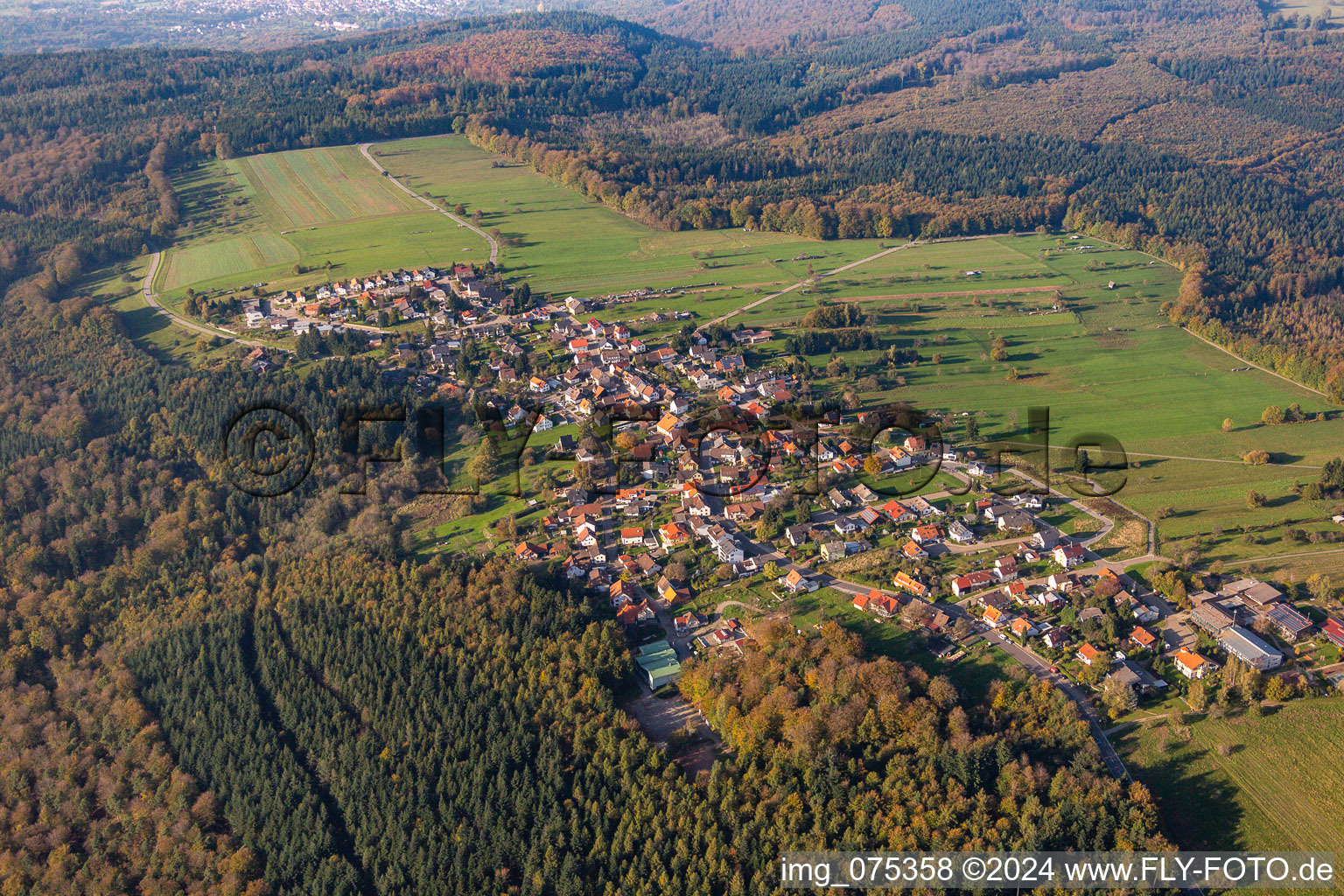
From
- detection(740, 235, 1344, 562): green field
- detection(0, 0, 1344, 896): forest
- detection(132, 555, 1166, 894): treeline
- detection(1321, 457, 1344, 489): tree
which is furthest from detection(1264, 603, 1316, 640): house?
detection(1321, 457, 1344, 489): tree

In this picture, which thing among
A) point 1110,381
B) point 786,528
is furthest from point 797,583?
point 1110,381

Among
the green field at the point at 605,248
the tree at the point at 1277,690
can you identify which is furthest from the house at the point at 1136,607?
the green field at the point at 605,248

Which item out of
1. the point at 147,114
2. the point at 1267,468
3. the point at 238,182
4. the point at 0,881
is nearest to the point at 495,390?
the point at 0,881

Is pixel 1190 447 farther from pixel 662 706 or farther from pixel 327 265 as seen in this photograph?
pixel 327 265

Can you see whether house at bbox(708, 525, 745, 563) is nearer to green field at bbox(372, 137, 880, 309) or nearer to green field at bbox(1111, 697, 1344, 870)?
green field at bbox(1111, 697, 1344, 870)

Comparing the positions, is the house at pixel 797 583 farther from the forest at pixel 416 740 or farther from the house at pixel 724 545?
the forest at pixel 416 740
